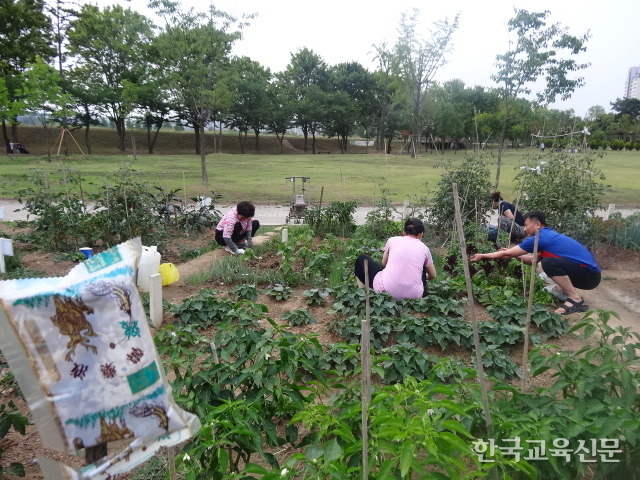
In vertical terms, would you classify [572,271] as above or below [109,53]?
→ below

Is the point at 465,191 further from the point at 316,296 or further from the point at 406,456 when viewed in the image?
the point at 406,456

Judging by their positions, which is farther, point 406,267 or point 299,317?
point 406,267

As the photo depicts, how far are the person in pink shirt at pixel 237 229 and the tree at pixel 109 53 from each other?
2226 cm

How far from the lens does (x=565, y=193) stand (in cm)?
622

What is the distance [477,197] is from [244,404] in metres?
5.92

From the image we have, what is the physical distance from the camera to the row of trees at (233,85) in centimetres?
1202

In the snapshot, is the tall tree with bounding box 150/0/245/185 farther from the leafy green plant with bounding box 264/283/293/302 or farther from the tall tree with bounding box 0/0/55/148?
the tall tree with bounding box 0/0/55/148

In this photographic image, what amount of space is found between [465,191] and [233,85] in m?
12.9

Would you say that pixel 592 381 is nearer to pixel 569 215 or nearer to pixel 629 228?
pixel 569 215

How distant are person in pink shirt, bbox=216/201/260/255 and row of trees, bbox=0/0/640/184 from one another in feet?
10.6

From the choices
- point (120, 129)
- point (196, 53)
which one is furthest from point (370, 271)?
point (120, 129)

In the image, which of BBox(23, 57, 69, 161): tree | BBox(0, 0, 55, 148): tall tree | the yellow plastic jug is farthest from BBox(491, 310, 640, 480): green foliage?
BBox(0, 0, 55, 148): tall tree

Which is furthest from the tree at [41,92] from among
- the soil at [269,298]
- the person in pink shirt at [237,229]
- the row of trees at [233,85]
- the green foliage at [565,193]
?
the green foliage at [565,193]

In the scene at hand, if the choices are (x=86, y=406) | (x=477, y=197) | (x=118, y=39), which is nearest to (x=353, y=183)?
(x=477, y=197)
